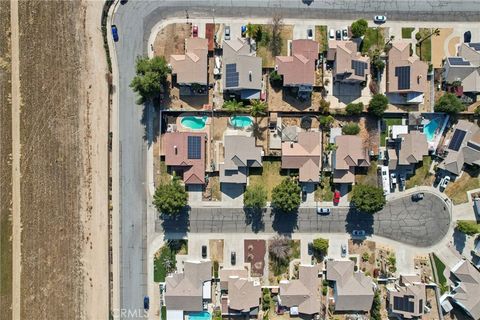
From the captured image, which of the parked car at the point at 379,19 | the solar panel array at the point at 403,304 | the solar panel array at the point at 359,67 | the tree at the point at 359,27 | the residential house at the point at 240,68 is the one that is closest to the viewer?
the residential house at the point at 240,68

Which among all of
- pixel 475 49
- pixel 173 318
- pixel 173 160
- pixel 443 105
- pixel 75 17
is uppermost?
pixel 75 17

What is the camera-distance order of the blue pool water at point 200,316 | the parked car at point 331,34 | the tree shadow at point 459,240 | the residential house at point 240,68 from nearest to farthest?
the residential house at point 240,68, the parked car at point 331,34, the blue pool water at point 200,316, the tree shadow at point 459,240

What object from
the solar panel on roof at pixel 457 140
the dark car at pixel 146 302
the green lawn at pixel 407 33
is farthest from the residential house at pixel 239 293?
the green lawn at pixel 407 33

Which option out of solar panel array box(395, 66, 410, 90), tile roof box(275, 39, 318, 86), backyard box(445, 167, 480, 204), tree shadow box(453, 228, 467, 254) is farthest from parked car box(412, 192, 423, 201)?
tile roof box(275, 39, 318, 86)

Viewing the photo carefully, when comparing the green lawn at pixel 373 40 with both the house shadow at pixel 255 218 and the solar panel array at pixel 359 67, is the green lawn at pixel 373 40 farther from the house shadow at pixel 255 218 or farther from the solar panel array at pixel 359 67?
the house shadow at pixel 255 218

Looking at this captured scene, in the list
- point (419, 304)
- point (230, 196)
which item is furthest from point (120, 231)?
point (419, 304)

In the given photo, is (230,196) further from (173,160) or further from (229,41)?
(229,41)

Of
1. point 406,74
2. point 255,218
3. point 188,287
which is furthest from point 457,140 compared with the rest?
point 188,287
